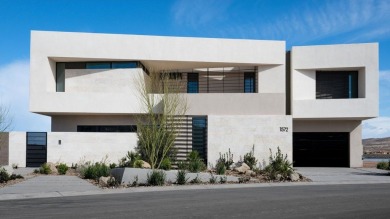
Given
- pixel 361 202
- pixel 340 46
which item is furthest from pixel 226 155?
pixel 361 202

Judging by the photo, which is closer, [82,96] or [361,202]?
[361,202]

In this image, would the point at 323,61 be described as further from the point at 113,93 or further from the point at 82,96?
the point at 82,96

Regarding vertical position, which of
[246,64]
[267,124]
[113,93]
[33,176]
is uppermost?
[246,64]

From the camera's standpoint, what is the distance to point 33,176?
73.1ft

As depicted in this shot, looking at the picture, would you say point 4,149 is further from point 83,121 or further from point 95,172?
point 95,172

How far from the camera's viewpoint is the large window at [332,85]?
30.6 metres

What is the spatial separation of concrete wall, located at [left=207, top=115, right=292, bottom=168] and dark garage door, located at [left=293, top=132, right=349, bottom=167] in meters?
5.34

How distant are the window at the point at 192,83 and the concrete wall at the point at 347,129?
7.59 m

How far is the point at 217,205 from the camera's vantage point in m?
12.5

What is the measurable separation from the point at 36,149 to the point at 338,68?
67.6 feet

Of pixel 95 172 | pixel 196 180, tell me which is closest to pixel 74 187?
pixel 95 172

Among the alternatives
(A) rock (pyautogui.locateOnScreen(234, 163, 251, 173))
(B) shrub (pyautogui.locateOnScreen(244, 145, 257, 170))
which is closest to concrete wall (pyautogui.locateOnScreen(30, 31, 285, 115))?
(B) shrub (pyautogui.locateOnScreen(244, 145, 257, 170))

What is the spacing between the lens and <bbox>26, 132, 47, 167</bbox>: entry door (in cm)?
2783

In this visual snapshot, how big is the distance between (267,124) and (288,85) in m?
5.20
